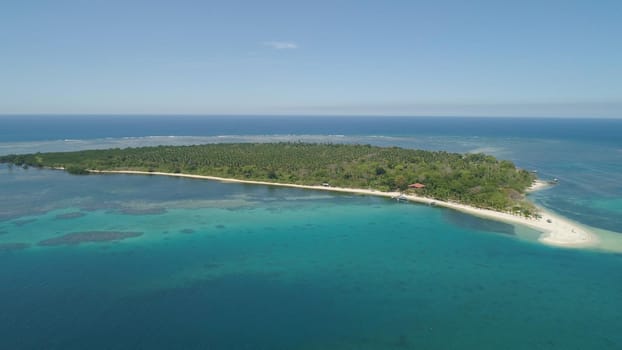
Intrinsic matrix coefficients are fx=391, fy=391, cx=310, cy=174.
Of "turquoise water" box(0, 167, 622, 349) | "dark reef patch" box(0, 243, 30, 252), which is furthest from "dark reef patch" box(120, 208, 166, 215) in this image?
"dark reef patch" box(0, 243, 30, 252)

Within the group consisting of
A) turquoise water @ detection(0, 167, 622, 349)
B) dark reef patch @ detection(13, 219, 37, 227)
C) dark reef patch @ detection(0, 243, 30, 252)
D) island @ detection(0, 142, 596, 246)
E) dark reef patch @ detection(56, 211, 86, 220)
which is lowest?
turquoise water @ detection(0, 167, 622, 349)

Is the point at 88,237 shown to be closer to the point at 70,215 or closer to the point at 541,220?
the point at 70,215

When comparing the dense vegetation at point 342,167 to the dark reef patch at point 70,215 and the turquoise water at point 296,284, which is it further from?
the dark reef patch at point 70,215

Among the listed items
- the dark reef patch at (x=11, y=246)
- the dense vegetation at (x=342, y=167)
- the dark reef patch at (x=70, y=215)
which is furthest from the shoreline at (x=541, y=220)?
the dark reef patch at (x=11, y=246)

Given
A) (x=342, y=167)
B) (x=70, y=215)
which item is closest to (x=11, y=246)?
(x=70, y=215)

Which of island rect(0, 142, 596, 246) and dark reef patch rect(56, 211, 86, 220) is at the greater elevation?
island rect(0, 142, 596, 246)

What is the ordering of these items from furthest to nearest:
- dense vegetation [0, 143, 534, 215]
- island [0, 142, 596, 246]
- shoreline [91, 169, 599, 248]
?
dense vegetation [0, 143, 534, 215]
island [0, 142, 596, 246]
shoreline [91, 169, 599, 248]

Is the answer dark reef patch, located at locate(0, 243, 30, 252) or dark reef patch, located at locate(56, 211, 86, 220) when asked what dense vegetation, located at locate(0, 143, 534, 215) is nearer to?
dark reef patch, located at locate(56, 211, 86, 220)
